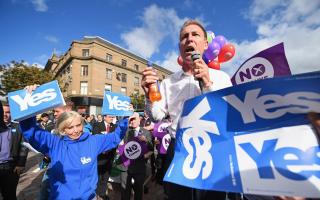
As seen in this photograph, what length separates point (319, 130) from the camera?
1.13m

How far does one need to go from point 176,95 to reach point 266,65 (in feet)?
6.08

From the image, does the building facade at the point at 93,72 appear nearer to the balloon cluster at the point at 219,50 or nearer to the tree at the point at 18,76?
the tree at the point at 18,76

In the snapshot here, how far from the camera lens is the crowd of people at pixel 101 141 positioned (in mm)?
1855

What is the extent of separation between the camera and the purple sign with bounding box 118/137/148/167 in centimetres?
515

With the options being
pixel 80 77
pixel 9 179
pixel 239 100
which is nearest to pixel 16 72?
pixel 80 77

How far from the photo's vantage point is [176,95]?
1985mm

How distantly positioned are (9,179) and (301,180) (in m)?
5.05

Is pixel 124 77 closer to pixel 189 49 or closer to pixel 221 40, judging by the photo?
pixel 221 40

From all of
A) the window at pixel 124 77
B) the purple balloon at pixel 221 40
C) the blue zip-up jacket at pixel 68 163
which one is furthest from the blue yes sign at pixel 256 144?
the window at pixel 124 77

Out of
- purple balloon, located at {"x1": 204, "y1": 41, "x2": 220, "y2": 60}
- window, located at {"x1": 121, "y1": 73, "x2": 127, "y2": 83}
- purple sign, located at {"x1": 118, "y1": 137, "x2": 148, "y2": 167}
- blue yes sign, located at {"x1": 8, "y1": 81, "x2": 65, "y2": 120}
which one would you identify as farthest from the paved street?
window, located at {"x1": 121, "y1": 73, "x2": 127, "y2": 83}

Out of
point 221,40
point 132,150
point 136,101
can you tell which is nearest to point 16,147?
point 132,150

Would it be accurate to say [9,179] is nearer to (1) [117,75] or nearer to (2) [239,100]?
(2) [239,100]

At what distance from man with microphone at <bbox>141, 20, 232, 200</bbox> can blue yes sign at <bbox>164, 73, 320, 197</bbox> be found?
315 mm

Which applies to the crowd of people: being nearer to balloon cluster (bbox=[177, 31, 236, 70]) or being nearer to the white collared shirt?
the white collared shirt
